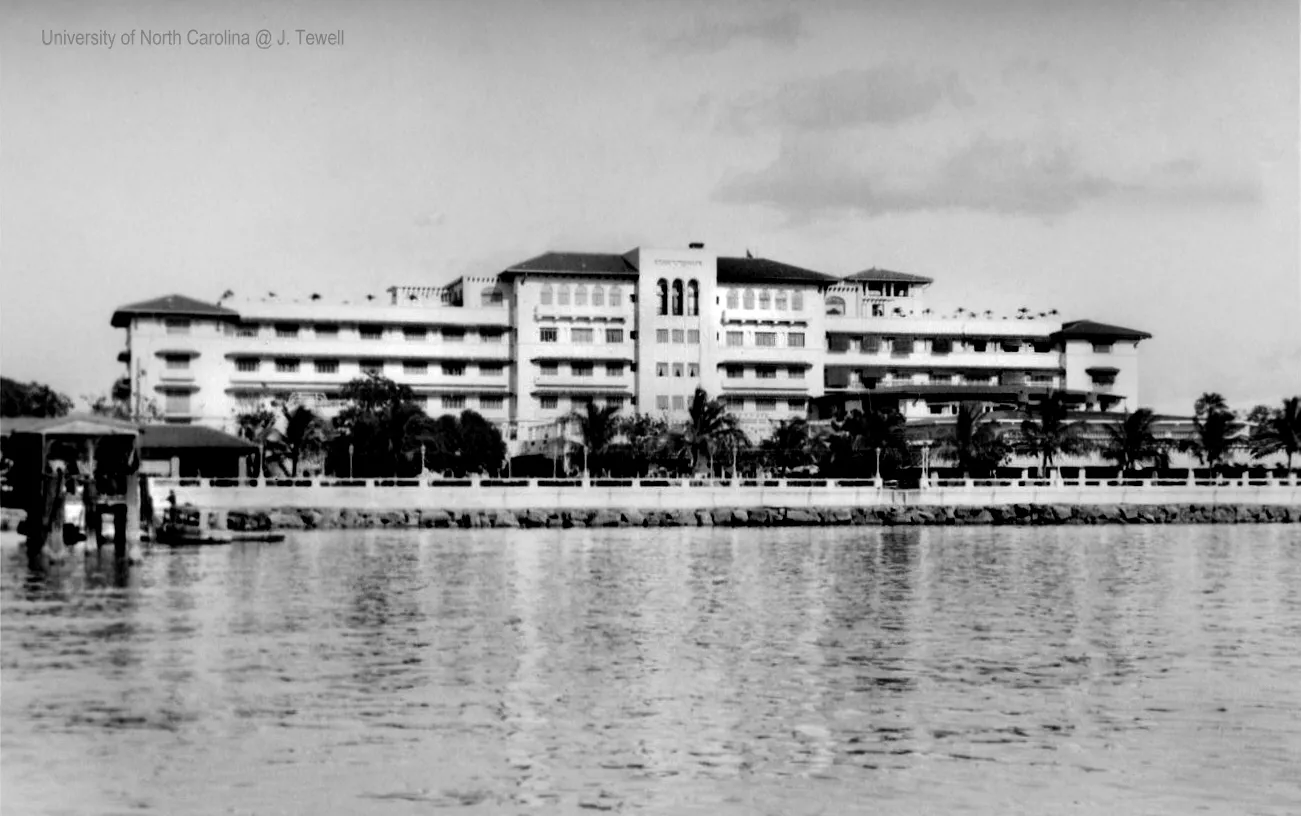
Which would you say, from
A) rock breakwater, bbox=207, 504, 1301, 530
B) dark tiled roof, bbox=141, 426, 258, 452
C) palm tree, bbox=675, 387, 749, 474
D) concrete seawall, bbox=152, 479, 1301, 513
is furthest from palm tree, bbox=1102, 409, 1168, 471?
dark tiled roof, bbox=141, 426, 258, 452

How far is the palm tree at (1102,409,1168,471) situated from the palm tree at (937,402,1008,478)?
6551mm

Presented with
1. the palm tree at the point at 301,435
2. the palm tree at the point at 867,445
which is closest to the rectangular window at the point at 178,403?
the palm tree at the point at 301,435

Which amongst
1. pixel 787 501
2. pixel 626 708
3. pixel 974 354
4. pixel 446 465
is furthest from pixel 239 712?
pixel 974 354

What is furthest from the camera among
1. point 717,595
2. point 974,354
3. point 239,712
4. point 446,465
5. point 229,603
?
point 974,354

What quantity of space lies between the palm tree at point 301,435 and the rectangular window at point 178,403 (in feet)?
33.3

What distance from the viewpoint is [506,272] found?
4348 inches

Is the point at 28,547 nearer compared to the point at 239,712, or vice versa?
the point at 239,712

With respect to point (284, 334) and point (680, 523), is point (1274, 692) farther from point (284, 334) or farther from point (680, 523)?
point (284, 334)

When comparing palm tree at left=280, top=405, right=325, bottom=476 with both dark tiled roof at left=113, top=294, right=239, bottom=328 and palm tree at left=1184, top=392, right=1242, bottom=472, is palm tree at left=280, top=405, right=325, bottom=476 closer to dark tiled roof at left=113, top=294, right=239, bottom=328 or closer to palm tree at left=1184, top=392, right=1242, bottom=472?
dark tiled roof at left=113, top=294, right=239, bottom=328

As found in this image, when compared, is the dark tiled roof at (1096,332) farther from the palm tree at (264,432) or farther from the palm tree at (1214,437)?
the palm tree at (264,432)

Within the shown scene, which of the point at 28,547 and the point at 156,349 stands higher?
the point at 156,349

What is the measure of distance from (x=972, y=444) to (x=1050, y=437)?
491cm

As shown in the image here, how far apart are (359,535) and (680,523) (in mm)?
16122

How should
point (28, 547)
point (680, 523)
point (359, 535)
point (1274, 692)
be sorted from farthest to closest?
1. point (680, 523)
2. point (359, 535)
3. point (28, 547)
4. point (1274, 692)
